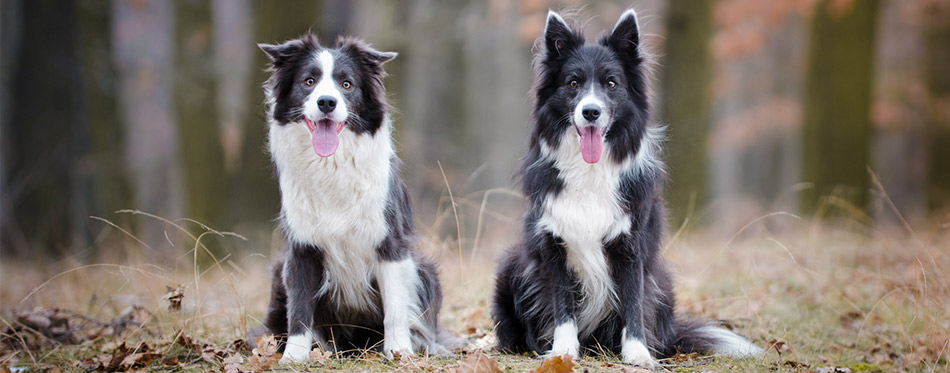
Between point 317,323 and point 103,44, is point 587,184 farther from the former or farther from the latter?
point 103,44

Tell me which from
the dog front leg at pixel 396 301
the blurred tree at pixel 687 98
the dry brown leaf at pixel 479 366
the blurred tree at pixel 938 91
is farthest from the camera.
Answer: the blurred tree at pixel 938 91

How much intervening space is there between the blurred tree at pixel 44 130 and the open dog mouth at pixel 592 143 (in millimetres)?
8839

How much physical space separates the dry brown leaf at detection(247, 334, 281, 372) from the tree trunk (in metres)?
13.3

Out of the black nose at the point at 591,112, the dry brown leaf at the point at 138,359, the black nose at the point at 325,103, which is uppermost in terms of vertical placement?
the black nose at the point at 325,103

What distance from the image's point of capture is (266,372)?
4020 millimetres

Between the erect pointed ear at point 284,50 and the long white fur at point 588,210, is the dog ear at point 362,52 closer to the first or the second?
the erect pointed ear at point 284,50

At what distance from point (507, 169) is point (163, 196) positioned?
9.90m

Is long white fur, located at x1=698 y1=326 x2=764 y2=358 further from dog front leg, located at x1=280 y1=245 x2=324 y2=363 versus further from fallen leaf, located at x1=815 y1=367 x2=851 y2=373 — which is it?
dog front leg, located at x1=280 y1=245 x2=324 y2=363

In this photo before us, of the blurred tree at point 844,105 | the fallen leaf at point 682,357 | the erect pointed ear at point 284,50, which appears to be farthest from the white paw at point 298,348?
the blurred tree at point 844,105

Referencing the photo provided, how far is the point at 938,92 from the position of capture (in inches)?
554

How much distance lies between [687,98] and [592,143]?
6686 millimetres

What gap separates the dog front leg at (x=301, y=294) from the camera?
4367 millimetres

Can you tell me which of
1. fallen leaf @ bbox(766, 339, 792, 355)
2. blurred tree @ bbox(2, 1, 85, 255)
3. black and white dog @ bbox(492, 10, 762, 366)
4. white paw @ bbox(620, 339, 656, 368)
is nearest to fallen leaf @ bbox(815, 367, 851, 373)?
fallen leaf @ bbox(766, 339, 792, 355)

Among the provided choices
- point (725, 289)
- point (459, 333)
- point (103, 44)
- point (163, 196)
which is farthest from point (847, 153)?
point (163, 196)
